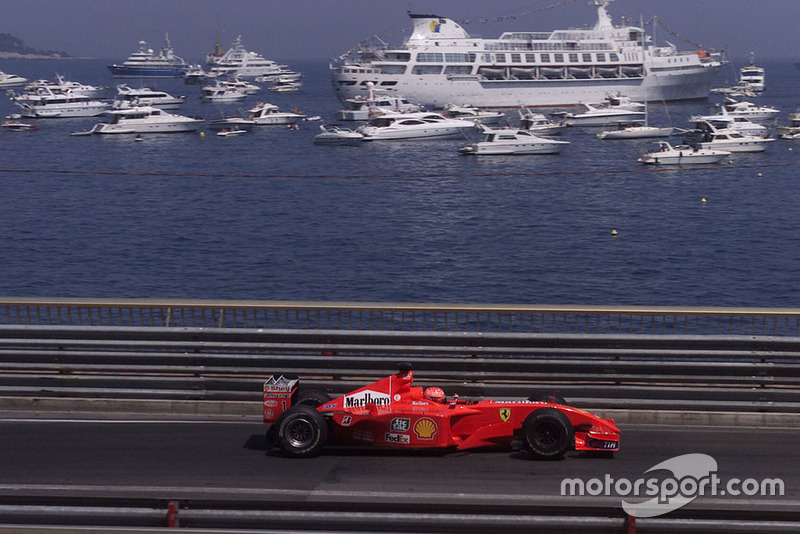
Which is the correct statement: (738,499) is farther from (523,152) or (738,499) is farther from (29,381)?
(523,152)

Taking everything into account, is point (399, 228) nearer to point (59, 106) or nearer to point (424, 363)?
point (424, 363)

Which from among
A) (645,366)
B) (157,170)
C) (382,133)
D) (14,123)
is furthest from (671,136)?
(645,366)

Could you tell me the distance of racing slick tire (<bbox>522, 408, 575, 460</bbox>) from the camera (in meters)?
8.54

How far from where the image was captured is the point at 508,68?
12062cm

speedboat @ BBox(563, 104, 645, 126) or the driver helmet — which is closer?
the driver helmet

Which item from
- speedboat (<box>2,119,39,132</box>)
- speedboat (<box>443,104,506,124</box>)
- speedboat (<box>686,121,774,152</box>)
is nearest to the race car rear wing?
speedboat (<box>686,121,774,152</box>)

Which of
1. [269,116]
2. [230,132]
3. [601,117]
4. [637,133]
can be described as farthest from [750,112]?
[230,132]

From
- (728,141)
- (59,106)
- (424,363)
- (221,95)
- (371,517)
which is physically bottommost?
(728,141)

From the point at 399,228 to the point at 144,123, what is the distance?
49.7 meters

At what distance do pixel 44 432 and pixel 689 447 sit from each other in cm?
609

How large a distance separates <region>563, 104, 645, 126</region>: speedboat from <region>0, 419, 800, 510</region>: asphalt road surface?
92322mm

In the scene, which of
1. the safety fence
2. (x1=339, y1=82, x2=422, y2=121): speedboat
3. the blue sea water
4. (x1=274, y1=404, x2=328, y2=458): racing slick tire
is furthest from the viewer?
(x1=339, y1=82, x2=422, y2=121): speedboat

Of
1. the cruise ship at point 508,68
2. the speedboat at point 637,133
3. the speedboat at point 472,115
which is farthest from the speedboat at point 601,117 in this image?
the cruise ship at point 508,68

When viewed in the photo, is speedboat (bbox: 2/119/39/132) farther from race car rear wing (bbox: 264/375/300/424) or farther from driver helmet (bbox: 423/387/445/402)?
driver helmet (bbox: 423/387/445/402)
